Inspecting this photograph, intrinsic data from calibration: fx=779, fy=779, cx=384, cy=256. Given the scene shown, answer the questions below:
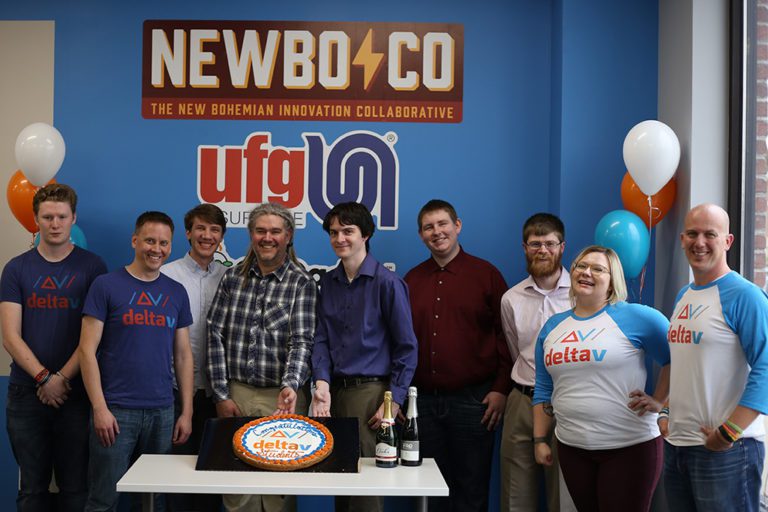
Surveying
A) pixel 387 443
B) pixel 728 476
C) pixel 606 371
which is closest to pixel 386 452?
pixel 387 443

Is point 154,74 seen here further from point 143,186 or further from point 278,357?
point 278,357

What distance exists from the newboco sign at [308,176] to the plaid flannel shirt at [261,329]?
0.86 metres

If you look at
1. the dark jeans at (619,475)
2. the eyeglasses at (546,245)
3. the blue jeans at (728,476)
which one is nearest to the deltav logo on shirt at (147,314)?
the eyeglasses at (546,245)

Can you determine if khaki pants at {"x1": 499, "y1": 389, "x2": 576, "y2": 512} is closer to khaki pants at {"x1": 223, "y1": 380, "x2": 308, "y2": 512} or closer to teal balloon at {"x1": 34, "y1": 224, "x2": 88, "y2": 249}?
khaki pants at {"x1": 223, "y1": 380, "x2": 308, "y2": 512}

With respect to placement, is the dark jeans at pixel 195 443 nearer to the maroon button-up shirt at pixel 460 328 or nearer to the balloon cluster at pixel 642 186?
the maroon button-up shirt at pixel 460 328

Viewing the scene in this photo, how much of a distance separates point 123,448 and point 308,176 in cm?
181

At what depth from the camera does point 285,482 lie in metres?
2.67

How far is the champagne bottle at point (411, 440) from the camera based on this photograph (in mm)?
2900

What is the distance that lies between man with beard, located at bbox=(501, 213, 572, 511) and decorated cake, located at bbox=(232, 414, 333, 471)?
1.16 metres

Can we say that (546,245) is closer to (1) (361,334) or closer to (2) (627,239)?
(2) (627,239)

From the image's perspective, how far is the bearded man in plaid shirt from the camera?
11.6ft

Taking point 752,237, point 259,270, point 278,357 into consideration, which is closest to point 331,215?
point 259,270

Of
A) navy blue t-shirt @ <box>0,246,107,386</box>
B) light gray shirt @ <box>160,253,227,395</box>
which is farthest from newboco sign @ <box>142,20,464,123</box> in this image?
navy blue t-shirt @ <box>0,246,107,386</box>

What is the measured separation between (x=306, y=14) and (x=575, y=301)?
238 cm
